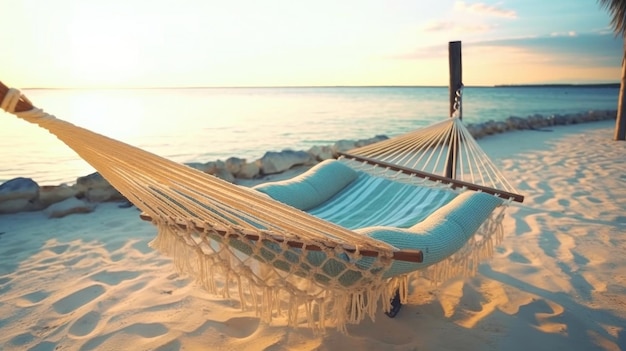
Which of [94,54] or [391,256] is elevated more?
[94,54]

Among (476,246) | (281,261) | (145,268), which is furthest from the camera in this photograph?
(145,268)

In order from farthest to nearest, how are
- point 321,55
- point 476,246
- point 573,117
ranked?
point 321,55 < point 573,117 < point 476,246

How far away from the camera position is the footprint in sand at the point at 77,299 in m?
1.49

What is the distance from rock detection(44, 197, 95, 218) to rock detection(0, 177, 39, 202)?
19 centimetres

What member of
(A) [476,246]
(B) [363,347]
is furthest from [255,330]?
(A) [476,246]

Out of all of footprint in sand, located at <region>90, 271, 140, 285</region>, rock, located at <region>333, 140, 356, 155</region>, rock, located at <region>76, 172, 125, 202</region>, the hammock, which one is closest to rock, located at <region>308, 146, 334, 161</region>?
rock, located at <region>333, 140, 356, 155</region>

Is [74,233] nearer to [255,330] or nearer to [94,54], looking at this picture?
[255,330]

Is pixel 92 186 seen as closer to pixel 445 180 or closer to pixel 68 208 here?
pixel 68 208

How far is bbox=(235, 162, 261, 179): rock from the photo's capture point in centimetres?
375

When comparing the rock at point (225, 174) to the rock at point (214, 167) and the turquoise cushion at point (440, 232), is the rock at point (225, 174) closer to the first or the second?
the rock at point (214, 167)

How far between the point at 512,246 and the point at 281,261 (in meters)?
1.46

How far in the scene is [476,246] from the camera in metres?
1.50

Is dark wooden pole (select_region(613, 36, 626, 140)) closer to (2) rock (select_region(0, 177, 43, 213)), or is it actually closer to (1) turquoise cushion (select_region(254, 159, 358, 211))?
(1) turquoise cushion (select_region(254, 159, 358, 211))

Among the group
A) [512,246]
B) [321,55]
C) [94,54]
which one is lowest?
[512,246]
